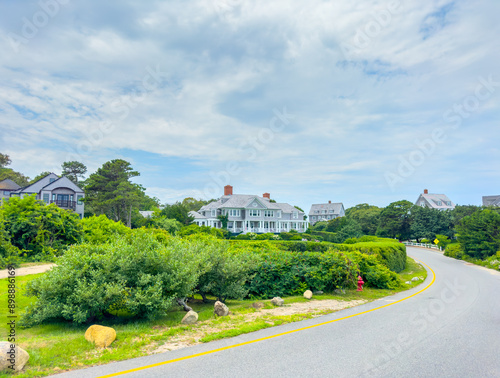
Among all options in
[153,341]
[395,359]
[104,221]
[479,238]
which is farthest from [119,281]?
[479,238]

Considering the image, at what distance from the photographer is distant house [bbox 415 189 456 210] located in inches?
3263

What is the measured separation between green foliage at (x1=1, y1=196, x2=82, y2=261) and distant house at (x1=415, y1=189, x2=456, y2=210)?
83.1 m

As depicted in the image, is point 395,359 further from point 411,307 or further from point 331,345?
point 411,307

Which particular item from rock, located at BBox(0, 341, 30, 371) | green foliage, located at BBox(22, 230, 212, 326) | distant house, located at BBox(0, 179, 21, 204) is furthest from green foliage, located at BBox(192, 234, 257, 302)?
distant house, located at BBox(0, 179, 21, 204)

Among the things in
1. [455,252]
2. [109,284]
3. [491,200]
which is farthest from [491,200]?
[109,284]

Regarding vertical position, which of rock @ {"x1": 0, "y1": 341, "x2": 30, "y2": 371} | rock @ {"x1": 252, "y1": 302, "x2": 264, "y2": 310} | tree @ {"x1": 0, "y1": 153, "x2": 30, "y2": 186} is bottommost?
rock @ {"x1": 252, "y1": 302, "x2": 264, "y2": 310}

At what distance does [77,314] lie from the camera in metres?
8.05

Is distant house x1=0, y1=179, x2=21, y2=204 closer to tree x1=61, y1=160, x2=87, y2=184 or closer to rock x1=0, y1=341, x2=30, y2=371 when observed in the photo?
tree x1=61, y1=160, x2=87, y2=184

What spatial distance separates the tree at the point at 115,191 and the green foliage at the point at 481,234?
144 ft

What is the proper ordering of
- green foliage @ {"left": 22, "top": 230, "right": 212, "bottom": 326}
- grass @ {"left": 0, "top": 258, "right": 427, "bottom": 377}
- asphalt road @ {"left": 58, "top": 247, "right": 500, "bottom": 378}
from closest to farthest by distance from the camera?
asphalt road @ {"left": 58, "top": 247, "right": 500, "bottom": 378} → grass @ {"left": 0, "top": 258, "right": 427, "bottom": 377} → green foliage @ {"left": 22, "top": 230, "right": 212, "bottom": 326}

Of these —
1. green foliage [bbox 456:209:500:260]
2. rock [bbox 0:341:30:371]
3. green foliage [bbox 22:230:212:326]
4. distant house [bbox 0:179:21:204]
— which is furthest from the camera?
distant house [bbox 0:179:21:204]

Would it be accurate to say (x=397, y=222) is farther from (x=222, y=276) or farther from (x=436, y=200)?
(x=222, y=276)

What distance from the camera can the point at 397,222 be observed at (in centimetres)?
6444

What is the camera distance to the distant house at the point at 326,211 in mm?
97250
